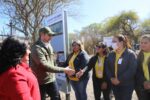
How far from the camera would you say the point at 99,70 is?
7043 mm

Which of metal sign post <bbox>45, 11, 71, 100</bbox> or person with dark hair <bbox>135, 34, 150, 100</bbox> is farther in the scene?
metal sign post <bbox>45, 11, 71, 100</bbox>

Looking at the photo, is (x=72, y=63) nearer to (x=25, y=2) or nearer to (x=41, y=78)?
(x=41, y=78)

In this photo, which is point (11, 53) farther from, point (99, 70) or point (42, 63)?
point (99, 70)

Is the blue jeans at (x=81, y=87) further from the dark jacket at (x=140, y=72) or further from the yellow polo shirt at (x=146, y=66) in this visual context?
the yellow polo shirt at (x=146, y=66)

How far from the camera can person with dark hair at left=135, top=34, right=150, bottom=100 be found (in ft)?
18.5

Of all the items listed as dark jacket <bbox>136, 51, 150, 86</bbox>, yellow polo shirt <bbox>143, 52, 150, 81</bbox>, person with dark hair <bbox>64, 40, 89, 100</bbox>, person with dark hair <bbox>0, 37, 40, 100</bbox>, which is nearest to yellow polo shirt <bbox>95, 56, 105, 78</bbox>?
person with dark hair <bbox>64, 40, 89, 100</bbox>

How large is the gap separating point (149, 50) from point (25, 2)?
13.0 meters

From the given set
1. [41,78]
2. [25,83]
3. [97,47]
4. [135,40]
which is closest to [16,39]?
[25,83]

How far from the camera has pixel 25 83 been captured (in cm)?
299

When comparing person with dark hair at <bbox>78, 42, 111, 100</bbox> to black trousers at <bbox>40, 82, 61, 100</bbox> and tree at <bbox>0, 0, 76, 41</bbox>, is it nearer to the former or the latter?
black trousers at <bbox>40, 82, 61, 100</bbox>

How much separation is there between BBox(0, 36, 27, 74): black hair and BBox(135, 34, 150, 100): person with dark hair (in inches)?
120

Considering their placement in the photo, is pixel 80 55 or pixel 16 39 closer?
pixel 16 39

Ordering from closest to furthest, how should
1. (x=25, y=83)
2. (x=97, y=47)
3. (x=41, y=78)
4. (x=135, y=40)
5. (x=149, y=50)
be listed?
(x=25, y=83) → (x=149, y=50) → (x=41, y=78) → (x=97, y=47) → (x=135, y=40)

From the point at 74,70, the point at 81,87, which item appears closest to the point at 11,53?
the point at 74,70
